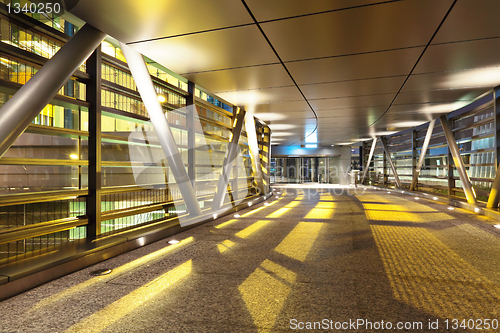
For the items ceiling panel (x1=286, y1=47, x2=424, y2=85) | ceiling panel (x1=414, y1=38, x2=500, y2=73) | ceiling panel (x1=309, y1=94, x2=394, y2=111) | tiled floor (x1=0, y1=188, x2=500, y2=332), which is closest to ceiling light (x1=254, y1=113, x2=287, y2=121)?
ceiling panel (x1=309, y1=94, x2=394, y2=111)

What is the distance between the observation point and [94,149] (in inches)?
169

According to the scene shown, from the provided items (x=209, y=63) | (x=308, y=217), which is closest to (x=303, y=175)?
(x=308, y=217)

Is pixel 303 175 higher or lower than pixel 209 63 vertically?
lower

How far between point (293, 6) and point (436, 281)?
10.8ft

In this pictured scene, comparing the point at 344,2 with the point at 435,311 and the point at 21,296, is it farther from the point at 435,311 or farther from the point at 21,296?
the point at 21,296

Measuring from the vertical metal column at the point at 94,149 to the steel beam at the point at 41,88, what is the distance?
2.12 ft

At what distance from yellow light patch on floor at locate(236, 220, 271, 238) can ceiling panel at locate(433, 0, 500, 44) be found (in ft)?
14.0

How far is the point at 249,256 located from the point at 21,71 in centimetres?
414

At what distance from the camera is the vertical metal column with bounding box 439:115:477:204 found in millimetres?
8945

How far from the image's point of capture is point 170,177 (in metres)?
7.21

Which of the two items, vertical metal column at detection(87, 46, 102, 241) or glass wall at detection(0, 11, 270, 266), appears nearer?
glass wall at detection(0, 11, 270, 266)

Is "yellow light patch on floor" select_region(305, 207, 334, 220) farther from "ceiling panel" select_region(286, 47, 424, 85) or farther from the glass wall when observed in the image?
"ceiling panel" select_region(286, 47, 424, 85)

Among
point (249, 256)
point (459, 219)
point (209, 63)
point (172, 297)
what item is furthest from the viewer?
point (459, 219)

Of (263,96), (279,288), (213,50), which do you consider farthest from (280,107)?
(279,288)
